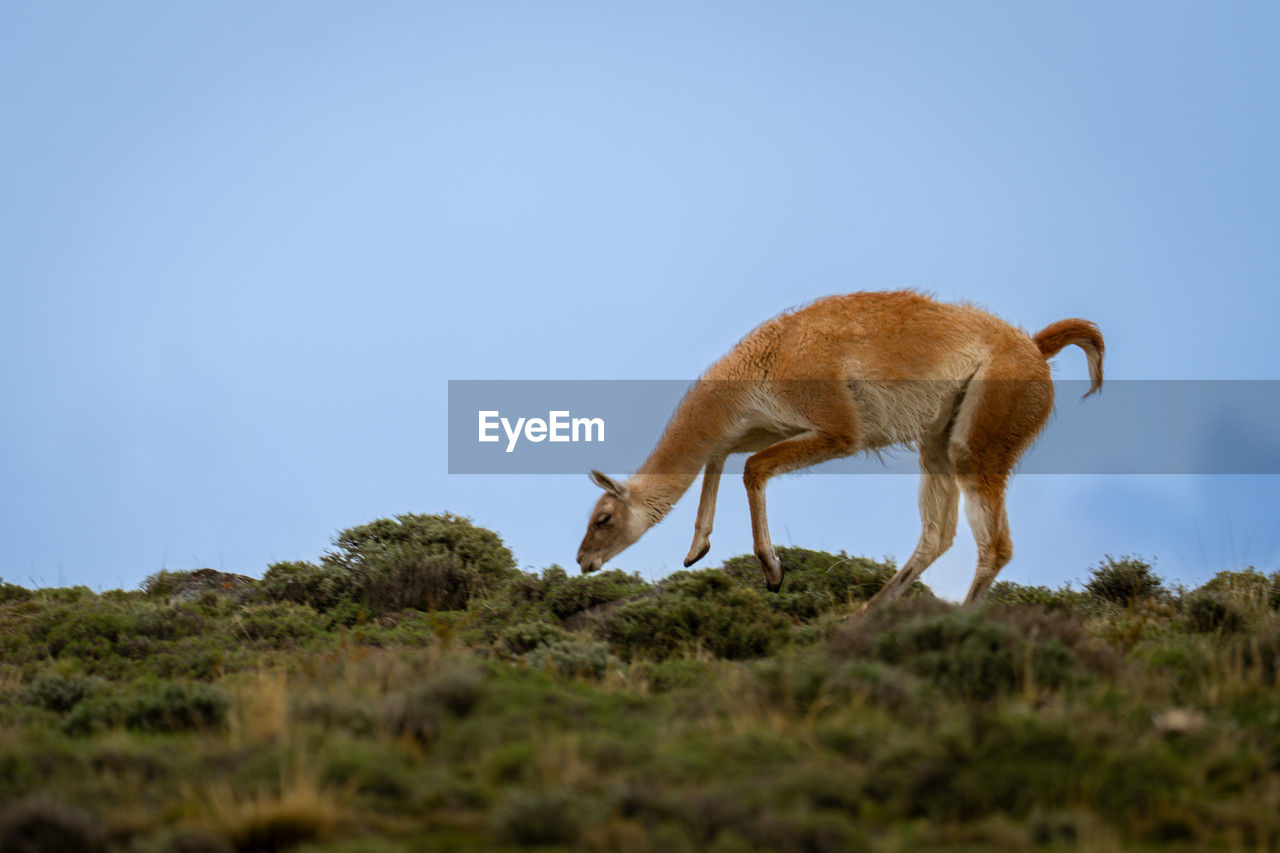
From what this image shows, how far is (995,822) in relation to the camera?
4699 mm

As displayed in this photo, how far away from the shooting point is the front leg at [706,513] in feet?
38.1

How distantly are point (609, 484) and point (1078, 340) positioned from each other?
5.15m

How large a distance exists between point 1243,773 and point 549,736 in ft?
11.1

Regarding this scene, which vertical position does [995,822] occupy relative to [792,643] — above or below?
below

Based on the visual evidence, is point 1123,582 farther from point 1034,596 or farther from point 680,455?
point 680,455

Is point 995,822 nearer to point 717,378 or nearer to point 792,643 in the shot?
point 792,643

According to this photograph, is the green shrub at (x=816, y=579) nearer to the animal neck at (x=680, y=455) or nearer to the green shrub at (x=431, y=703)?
the animal neck at (x=680, y=455)

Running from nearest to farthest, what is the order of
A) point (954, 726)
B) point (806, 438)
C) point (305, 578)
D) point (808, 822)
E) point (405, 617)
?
point (808, 822)
point (954, 726)
point (806, 438)
point (405, 617)
point (305, 578)

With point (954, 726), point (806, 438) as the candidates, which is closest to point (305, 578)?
point (806, 438)

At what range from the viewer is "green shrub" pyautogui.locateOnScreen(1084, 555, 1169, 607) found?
43.0 feet

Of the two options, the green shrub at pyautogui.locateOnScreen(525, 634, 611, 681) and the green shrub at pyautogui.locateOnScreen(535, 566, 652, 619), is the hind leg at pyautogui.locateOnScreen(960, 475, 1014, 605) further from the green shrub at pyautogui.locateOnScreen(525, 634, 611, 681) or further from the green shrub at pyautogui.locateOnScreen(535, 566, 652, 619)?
the green shrub at pyautogui.locateOnScreen(525, 634, 611, 681)

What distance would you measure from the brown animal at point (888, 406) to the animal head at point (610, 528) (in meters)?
0.02

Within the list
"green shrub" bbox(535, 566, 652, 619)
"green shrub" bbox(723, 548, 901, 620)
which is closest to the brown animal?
"green shrub" bbox(723, 548, 901, 620)

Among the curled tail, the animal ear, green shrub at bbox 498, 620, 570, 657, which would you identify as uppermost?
the curled tail
